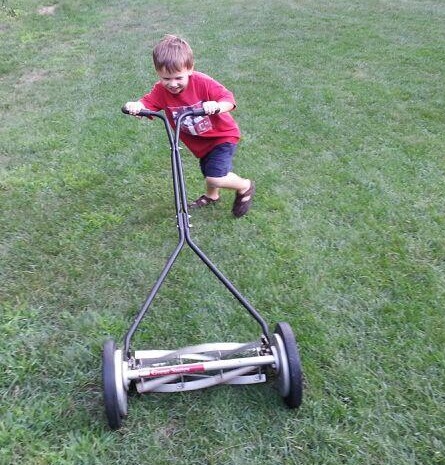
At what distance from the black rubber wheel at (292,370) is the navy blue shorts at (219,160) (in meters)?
1.53

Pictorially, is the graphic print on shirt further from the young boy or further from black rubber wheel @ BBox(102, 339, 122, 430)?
black rubber wheel @ BBox(102, 339, 122, 430)

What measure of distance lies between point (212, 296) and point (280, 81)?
411 centimetres

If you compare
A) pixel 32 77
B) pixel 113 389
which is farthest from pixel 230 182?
pixel 32 77

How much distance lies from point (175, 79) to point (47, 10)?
8633mm

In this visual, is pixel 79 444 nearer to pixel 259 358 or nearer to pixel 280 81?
pixel 259 358

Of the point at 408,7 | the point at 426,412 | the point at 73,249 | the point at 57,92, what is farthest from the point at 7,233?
the point at 408,7

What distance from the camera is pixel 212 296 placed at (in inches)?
113

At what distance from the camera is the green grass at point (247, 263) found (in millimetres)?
2107

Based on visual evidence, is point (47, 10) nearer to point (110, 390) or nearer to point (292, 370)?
point (110, 390)

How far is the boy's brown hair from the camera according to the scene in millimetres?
2768

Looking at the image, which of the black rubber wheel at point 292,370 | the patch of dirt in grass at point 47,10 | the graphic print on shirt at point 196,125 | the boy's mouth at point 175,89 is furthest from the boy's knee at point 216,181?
the patch of dirt in grass at point 47,10

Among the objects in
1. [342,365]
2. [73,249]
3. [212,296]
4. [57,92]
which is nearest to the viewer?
[342,365]

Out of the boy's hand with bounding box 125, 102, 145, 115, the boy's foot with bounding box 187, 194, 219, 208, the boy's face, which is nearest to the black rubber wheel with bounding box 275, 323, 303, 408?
the boy's hand with bounding box 125, 102, 145, 115

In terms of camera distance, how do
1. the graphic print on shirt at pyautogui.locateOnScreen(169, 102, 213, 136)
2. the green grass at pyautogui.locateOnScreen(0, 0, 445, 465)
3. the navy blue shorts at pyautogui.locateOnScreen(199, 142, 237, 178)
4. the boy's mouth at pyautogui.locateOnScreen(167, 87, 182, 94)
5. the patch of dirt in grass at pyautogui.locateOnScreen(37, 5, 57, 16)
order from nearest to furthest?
Result: the green grass at pyautogui.locateOnScreen(0, 0, 445, 465) < the boy's mouth at pyautogui.locateOnScreen(167, 87, 182, 94) < the graphic print on shirt at pyautogui.locateOnScreen(169, 102, 213, 136) < the navy blue shorts at pyautogui.locateOnScreen(199, 142, 237, 178) < the patch of dirt in grass at pyautogui.locateOnScreen(37, 5, 57, 16)
